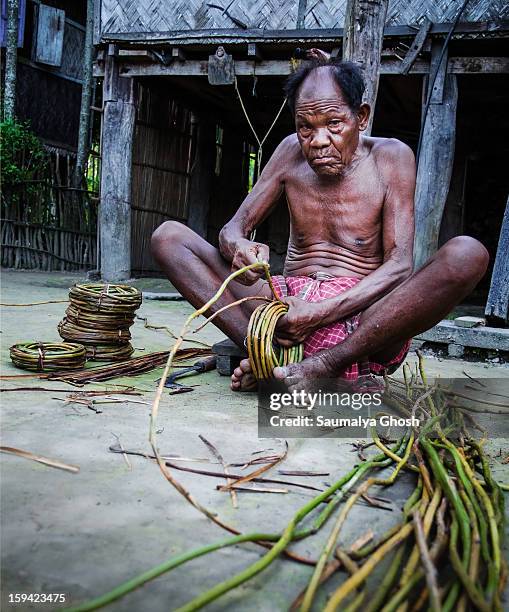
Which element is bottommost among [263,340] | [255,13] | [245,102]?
[263,340]

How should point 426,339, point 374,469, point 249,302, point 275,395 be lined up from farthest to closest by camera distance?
point 426,339
point 249,302
point 275,395
point 374,469

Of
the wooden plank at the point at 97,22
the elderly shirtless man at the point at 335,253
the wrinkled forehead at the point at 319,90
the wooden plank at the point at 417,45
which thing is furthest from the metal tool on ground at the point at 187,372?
the wooden plank at the point at 97,22

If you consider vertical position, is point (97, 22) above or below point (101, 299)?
above

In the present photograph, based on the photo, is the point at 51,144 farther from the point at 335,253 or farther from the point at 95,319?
the point at 335,253

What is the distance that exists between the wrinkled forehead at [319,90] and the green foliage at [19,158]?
745 cm

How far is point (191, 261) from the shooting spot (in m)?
2.79

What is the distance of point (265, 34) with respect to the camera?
243 inches

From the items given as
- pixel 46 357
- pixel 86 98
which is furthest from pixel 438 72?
pixel 86 98

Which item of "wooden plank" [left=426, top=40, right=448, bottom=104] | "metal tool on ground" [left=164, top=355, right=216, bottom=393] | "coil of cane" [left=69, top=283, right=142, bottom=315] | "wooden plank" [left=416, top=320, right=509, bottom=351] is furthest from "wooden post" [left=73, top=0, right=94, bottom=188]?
"metal tool on ground" [left=164, top=355, right=216, bottom=393]

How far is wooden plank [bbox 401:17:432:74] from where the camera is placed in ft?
18.6

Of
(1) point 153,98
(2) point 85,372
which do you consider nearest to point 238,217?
(2) point 85,372

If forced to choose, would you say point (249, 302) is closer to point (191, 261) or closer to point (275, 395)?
point (191, 261)

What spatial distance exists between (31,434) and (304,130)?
5.12 feet

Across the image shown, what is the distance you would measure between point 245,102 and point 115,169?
2399 mm
